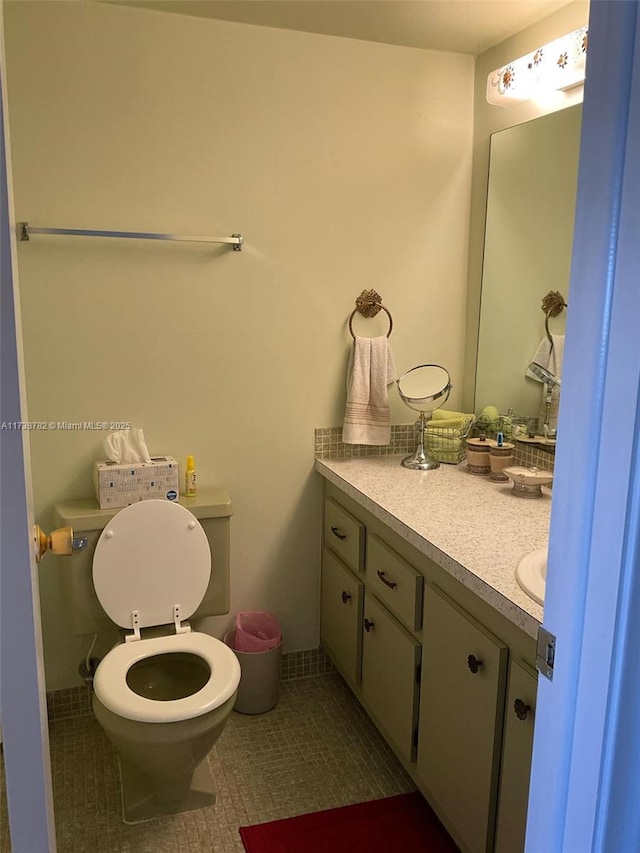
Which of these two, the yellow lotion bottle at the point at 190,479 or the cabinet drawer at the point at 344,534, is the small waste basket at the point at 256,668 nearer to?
the cabinet drawer at the point at 344,534

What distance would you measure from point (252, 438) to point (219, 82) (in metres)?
1.21

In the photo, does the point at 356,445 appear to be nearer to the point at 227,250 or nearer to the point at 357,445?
the point at 357,445

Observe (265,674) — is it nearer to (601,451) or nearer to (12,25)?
(601,451)

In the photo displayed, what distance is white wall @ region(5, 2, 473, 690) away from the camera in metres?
2.12

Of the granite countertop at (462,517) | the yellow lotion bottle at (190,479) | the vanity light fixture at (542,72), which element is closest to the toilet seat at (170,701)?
the yellow lotion bottle at (190,479)

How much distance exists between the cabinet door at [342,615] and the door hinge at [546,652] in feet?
4.60

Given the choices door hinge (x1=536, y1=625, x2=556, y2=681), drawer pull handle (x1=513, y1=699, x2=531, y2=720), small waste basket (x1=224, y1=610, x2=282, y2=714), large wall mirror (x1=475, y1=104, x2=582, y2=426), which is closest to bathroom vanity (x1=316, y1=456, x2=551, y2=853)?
drawer pull handle (x1=513, y1=699, x2=531, y2=720)

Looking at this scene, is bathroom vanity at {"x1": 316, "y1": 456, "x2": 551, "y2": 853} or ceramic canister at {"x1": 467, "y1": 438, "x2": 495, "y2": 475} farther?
ceramic canister at {"x1": 467, "y1": 438, "x2": 495, "y2": 475}

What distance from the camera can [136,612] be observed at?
6.93 feet

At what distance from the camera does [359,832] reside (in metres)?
1.86

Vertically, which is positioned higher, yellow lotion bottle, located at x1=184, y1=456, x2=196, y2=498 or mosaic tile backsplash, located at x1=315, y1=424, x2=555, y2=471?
mosaic tile backsplash, located at x1=315, y1=424, x2=555, y2=471

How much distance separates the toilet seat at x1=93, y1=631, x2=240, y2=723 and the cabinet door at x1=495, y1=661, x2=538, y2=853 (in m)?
0.75

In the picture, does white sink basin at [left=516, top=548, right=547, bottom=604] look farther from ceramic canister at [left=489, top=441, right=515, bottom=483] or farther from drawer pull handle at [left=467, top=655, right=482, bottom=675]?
ceramic canister at [left=489, top=441, right=515, bottom=483]

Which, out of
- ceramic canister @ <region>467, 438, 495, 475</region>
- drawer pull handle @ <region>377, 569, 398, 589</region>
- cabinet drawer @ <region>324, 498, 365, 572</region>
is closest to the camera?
drawer pull handle @ <region>377, 569, 398, 589</region>
